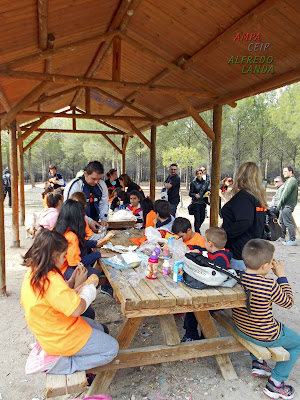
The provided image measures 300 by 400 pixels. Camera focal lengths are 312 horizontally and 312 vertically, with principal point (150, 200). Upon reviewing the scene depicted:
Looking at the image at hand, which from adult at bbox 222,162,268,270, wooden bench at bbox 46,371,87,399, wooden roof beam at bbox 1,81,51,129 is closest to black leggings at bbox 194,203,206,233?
wooden roof beam at bbox 1,81,51,129

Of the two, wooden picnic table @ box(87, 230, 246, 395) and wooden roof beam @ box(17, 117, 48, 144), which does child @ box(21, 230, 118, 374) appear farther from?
wooden roof beam @ box(17, 117, 48, 144)

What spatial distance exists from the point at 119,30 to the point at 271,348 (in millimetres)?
4765

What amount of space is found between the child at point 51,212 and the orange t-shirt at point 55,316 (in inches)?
79.5

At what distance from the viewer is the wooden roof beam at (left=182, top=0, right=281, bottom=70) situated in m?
3.24

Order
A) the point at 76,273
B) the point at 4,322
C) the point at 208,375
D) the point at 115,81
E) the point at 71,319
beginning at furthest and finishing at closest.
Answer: the point at 115,81 → the point at 4,322 → the point at 208,375 → the point at 76,273 → the point at 71,319

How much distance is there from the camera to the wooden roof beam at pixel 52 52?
4.09 m

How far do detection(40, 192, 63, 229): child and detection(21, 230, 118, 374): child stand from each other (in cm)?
193

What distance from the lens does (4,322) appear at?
3.56m

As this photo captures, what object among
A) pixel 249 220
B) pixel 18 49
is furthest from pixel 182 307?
pixel 18 49

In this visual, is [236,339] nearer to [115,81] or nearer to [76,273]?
[76,273]

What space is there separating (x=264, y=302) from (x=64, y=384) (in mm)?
1480

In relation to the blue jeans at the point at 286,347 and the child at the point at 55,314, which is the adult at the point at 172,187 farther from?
the child at the point at 55,314

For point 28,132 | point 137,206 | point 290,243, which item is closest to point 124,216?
point 137,206

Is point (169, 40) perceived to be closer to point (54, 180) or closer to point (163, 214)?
point (163, 214)
